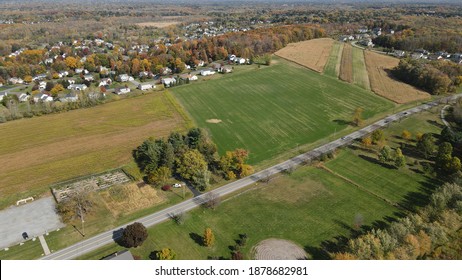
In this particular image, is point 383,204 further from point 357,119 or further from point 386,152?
point 357,119

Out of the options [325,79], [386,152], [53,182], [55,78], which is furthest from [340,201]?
[55,78]

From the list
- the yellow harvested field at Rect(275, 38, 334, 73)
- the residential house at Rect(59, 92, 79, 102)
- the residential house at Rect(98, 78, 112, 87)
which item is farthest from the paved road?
the residential house at Rect(98, 78, 112, 87)

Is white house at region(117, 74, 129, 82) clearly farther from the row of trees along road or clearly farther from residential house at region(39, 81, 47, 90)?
the row of trees along road

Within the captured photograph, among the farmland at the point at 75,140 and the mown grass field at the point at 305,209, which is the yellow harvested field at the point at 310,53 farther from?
the mown grass field at the point at 305,209

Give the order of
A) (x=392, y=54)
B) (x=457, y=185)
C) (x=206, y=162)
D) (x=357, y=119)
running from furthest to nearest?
1. (x=392, y=54)
2. (x=357, y=119)
3. (x=206, y=162)
4. (x=457, y=185)

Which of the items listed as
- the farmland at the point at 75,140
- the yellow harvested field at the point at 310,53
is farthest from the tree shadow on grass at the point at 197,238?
the yellow harvested field at the point at 310,53

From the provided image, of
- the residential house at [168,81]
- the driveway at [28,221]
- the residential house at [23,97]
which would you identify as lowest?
the driveway at [28,221]

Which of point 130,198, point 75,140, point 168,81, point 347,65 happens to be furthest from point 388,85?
point 75,140
